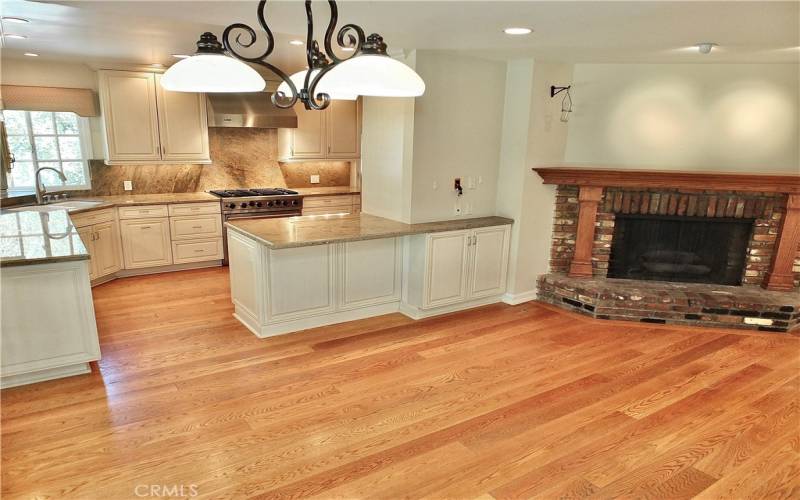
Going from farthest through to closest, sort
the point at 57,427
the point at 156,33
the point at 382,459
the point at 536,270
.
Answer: the point at 536,270, the point at 156,33, the point at 57,427, the point at 382,459

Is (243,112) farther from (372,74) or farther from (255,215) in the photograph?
(372,74)

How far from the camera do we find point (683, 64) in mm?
4551

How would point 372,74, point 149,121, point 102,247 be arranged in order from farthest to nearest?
point 149,121 → point 102,247 → point 372,74

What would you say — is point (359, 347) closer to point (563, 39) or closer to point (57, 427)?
point (57, 427)

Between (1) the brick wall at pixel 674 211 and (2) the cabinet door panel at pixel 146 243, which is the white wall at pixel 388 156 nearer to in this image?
(1) the brick wall at pixel 674 211

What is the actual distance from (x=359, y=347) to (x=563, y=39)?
2.61m

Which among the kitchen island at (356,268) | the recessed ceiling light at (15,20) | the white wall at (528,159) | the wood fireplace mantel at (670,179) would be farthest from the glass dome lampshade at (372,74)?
the wood fireplace mantel at (670,179)

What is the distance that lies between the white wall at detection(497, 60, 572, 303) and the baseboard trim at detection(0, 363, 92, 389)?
3535mm

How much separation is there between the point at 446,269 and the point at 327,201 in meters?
2.48

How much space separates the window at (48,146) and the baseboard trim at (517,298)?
469cm

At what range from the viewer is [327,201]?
625 centimetres

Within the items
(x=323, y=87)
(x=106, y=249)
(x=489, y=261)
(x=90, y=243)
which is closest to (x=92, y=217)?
(x=90, y=243)

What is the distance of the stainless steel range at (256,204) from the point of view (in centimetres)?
566

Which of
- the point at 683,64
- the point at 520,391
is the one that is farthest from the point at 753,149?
the point at 520,391
